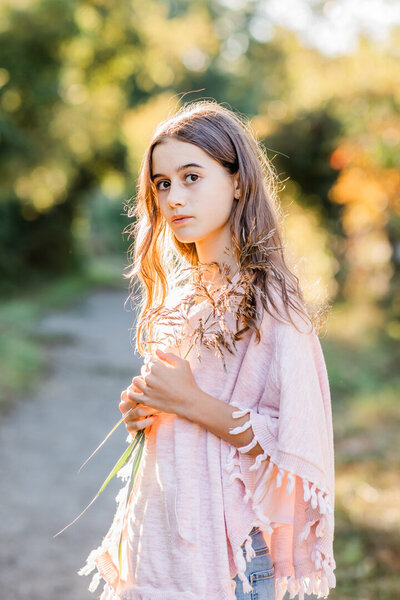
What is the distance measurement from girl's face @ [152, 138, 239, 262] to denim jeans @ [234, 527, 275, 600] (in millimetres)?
786

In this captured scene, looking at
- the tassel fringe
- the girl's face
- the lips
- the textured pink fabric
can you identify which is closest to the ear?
the girl's face

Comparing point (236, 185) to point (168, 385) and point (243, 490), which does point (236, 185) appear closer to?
point (168, 385)

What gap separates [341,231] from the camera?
12289mm

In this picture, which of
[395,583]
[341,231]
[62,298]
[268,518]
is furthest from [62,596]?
[62,298]

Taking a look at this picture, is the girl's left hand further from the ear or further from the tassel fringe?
the ear

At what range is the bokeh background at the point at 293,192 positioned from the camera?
5.15m

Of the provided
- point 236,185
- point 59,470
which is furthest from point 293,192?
point 236,185

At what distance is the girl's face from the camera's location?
1802 millimetres

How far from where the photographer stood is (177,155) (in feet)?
5.95

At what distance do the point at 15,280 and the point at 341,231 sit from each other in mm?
9107

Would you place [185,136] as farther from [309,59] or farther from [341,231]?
[309,59]

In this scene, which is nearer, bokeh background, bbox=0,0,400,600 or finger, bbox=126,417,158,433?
finger, bbox=126,417,158,433

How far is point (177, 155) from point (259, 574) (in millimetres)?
1072

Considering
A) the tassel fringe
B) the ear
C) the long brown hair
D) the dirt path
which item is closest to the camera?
the tassel fringe
